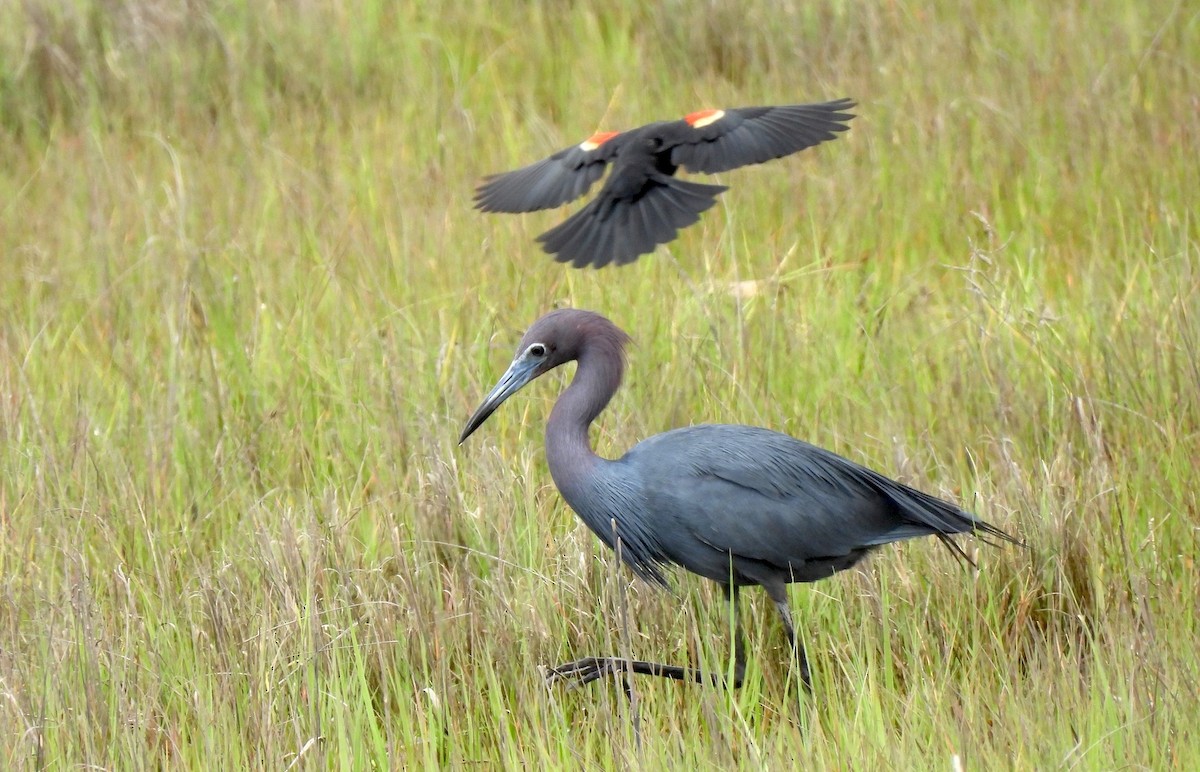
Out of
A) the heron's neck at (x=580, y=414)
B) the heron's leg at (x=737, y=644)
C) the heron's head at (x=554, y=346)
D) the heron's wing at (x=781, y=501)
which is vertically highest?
the heron's head at (x=554, y=346)

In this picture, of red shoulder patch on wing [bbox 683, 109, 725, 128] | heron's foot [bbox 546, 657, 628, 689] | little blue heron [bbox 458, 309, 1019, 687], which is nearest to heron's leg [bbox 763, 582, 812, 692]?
little blue heron [bbox 458, 309, 1019, 687]

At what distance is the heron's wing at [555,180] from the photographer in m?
4.10

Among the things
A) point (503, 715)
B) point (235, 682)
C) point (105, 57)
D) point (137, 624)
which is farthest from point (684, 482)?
point (105, 57)

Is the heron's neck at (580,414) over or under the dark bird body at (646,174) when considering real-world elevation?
under

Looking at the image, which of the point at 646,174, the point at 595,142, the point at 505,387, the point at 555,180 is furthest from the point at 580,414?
the point at 595,142

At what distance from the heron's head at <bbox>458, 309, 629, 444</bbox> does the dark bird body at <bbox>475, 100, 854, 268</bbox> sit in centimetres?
23

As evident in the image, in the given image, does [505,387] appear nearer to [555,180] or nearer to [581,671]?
[581,671]

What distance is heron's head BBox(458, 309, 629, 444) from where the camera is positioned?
340 centimetres

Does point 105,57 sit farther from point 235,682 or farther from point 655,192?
point 235,682

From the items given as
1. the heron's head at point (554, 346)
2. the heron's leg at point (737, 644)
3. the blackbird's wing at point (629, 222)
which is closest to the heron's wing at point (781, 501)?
the heron's leg at point (737, 644)

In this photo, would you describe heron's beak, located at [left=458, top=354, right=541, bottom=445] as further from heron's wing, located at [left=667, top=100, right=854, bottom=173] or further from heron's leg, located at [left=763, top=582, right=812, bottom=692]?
heron's wing, located at [left=667, top=100, right=854, bottom=173]

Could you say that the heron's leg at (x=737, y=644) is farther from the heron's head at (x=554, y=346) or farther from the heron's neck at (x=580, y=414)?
the heron's head at (x=554, y=346)

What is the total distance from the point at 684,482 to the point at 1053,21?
3776 mm

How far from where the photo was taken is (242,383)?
4.41 m
